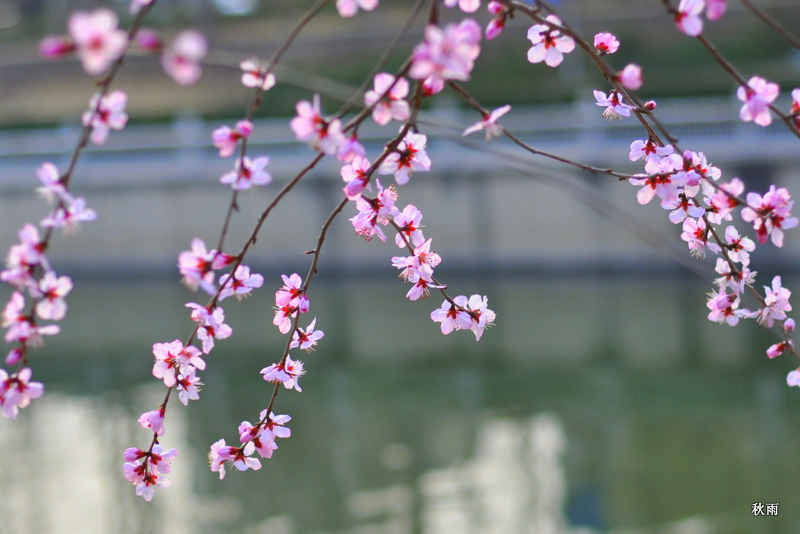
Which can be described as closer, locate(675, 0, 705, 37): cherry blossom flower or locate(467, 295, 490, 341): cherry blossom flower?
locate(675, 0, 705, 37): cherry blossom flower

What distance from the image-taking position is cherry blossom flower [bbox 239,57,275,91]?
0.71m

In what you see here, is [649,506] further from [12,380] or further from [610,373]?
[12,380]

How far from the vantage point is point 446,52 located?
1.98ft

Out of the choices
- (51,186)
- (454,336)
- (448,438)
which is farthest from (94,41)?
(454,336)

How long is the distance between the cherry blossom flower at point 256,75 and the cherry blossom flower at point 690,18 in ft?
1.22

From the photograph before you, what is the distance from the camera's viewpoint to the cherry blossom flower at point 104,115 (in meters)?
0.68

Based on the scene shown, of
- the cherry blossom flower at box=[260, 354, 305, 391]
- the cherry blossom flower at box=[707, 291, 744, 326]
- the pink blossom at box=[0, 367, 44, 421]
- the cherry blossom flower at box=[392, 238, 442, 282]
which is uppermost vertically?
the cherry blossom flower at box=[392, 238, 442, 282]

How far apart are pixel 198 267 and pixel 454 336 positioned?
231 inches

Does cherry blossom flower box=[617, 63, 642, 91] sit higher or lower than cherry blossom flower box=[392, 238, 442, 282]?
higher

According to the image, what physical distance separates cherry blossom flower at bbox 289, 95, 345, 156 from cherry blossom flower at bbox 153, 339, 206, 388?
0.32 meters

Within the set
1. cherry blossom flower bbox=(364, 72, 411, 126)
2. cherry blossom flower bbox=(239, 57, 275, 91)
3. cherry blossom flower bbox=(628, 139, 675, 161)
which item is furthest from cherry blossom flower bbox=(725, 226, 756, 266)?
cherry blossom flower bbox=(239, 57, 275, 91)

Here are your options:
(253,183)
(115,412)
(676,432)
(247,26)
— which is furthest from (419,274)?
(247,26)

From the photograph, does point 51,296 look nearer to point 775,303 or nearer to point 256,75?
point 256,75

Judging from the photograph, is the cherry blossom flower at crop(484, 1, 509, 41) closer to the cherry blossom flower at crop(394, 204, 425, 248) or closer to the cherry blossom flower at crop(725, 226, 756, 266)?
the cherry blossom flower at crop(394, 204, 425, 248)
